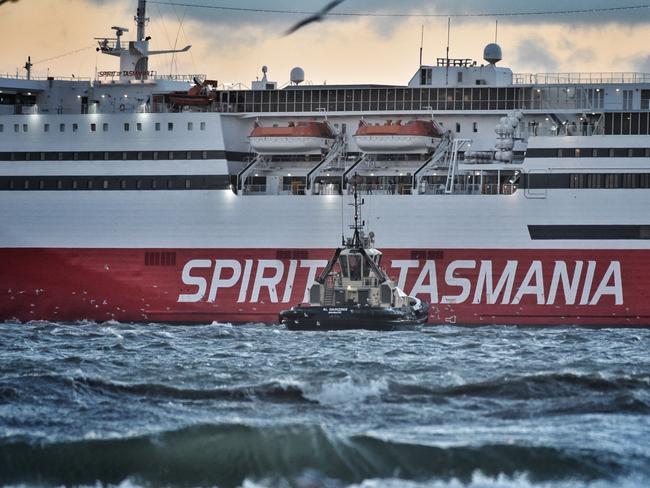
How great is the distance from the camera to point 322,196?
54906 mm

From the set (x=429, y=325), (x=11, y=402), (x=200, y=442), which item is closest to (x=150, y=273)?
(x=429, y=325)

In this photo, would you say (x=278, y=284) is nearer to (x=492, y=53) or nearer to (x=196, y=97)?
(x=196, y=97)

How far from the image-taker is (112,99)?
5919cm

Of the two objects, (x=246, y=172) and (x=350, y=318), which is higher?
(x=246, y=172)

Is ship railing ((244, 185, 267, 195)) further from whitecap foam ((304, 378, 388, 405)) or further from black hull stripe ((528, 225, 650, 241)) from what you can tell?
whitecap foam ((304, 378, 388, 405))

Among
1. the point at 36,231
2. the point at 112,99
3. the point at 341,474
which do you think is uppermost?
the point at 112,99

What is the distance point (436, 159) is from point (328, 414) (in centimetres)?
2488

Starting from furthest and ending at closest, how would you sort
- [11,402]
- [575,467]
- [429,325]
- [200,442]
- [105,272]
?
[105,272]
[429,325]
[11,402]
[200,442]
[575,467]

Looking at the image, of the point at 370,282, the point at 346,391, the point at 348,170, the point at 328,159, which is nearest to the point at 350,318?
the point at 370,282

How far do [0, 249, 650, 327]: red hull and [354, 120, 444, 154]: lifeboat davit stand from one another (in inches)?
161

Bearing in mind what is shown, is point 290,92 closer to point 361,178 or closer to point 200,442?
point 361,178

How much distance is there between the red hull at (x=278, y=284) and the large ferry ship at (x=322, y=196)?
54 millimetres

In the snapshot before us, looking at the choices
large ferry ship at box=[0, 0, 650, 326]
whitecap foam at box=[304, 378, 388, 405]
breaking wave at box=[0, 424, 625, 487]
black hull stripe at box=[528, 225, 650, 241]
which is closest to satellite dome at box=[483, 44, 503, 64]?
large ferry ship at box=[0, 0, 650, 326]

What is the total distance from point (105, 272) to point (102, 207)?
2354mm
